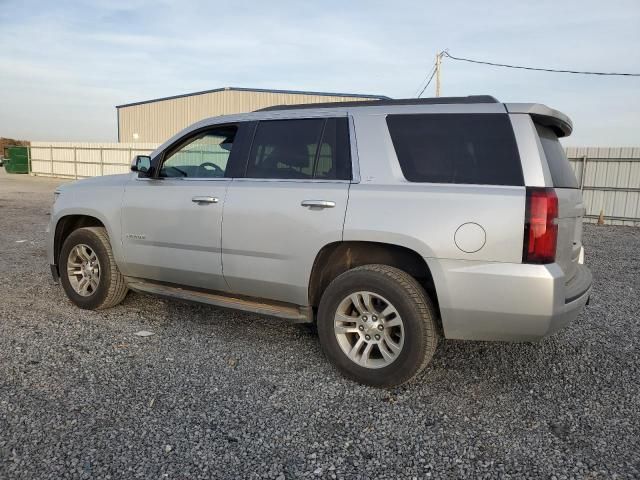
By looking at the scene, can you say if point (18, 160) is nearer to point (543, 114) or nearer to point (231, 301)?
point (231, 301)

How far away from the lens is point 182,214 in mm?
4211

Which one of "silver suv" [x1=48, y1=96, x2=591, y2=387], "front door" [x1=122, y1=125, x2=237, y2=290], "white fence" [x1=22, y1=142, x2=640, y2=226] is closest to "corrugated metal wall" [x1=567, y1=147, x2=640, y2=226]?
"white fence" [x1=22, y1=142, x2=640, y2=226]

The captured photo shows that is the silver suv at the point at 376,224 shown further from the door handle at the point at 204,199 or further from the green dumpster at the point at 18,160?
the green dumpster at the point at 18,160

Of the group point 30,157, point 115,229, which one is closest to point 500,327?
point 115,229

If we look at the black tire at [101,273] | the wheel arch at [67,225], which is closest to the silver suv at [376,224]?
the black tire at [101,273]

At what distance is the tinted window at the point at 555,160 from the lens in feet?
10.6

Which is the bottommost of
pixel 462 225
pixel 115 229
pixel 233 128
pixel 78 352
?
pixel 78 352

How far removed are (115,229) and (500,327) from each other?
11.1ft

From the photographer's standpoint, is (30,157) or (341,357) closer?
(341,357)

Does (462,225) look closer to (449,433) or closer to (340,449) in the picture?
(449,433)

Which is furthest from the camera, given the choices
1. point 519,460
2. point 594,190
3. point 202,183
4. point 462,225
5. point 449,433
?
point 594,190

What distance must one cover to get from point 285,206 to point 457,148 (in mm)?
1245

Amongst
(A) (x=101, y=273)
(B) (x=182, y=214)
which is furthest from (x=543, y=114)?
(A) (x=101, y=273)

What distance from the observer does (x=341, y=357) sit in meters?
3.51
